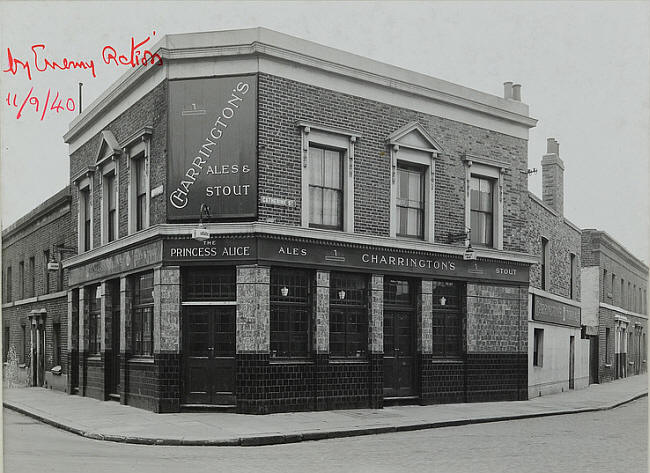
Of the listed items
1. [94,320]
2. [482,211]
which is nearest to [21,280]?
[94,320]

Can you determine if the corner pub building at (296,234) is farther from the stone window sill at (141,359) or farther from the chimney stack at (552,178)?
the chimney stack at (552,178)

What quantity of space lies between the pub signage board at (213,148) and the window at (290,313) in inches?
66.5

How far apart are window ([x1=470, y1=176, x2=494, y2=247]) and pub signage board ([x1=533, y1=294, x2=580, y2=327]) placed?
9.25ft

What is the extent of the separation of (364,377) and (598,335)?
16791 mm

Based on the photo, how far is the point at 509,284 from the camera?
835 inches

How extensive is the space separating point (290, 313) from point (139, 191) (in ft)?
16.9

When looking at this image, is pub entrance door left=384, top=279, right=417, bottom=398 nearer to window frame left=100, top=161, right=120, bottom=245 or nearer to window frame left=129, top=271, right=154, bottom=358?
window frame left=129, top=271, right=154, bottom=358

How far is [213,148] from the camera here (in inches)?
656

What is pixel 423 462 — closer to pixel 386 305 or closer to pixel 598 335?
pixel 386 305

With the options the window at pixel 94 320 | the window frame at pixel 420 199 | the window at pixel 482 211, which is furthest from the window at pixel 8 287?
the window at pixel 482 211

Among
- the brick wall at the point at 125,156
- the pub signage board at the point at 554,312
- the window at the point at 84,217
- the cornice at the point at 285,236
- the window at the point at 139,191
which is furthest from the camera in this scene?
the pub signage board at the point at 554,312

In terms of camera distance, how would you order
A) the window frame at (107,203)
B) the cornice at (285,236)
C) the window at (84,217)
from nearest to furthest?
the cornice at (285,236)
the window frame at (107,203)
the window at (84,217)

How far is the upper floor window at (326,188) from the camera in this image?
17641 mm

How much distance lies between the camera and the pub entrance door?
18.8 metres
